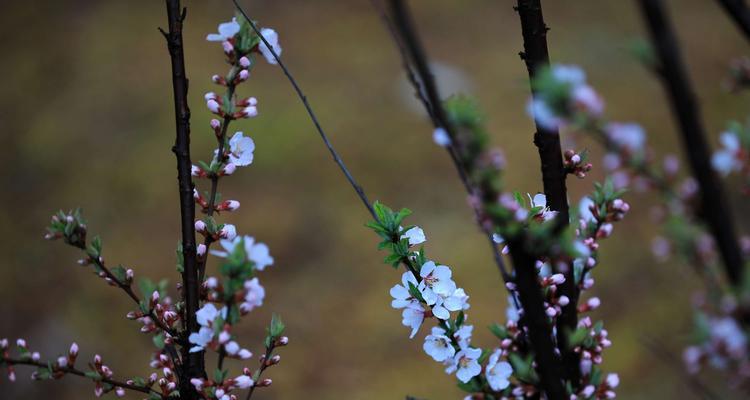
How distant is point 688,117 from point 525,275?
16 centimetres

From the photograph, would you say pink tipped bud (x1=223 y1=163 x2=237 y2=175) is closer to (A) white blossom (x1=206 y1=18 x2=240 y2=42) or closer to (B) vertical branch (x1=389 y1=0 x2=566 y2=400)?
(A) white blossom (x1=206 y1=18 x2=240 y2=42)

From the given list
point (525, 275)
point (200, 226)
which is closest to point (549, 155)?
point (525, 275)

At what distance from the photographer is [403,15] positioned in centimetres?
47

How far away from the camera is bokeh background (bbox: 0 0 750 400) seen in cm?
235

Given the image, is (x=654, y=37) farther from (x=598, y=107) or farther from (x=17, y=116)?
(x=17, y=116)

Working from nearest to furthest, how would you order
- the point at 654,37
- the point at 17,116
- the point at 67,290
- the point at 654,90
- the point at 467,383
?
the point at 654,37 → the point at 467,383 → the point at 67,290 → the point at 654,90 → the point at 17,116

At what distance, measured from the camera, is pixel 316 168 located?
317cm

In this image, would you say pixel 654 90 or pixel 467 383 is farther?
pixel 654 90

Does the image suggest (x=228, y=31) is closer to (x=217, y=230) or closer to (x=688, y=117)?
(x=217, y=230)

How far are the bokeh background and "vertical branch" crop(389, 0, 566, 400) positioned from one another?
1.32m

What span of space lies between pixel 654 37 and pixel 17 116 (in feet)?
13.0

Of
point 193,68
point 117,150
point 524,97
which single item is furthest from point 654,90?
point 117,150

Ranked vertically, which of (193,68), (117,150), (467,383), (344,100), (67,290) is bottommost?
(467,383)

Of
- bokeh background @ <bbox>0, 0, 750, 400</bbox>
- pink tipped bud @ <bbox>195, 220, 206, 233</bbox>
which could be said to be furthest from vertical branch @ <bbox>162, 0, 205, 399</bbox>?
bokeh background @ <bbox>0, 0, 750, 400</bbox>
